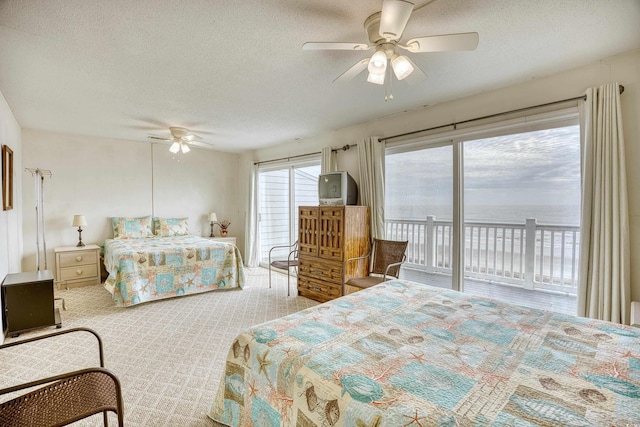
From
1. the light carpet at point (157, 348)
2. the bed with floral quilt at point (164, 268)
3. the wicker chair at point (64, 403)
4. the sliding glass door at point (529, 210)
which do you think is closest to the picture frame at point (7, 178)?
the bed with floral quilt at point (164, 268)

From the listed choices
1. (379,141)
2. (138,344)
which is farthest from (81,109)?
(379,141)

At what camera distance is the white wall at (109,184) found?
14.8 ft

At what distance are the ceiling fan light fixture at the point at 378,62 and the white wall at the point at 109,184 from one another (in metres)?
4.96

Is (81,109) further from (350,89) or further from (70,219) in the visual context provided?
(350,89)

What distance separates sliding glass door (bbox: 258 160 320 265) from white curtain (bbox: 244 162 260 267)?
0.27 ft

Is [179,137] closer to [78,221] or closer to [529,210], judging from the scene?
[78,221]

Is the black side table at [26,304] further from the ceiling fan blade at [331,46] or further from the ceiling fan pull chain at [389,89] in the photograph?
the ceiling fan pull chain at [389,89]

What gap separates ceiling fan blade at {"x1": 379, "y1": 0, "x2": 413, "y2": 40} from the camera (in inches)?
53.5

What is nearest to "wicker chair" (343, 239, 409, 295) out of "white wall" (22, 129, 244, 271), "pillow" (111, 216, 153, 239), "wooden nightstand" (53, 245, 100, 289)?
"pillow" (111, 216, 153, 239)

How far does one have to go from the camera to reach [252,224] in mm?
5961

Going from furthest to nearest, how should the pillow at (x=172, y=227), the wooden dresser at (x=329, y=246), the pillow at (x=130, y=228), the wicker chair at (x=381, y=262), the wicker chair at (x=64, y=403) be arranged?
the pillow at (x=172, y=227), the pillow at (x=130, y=228), the wooden dresser at (x=329, y=246), the wicker chair at (x=381, y=262), the wicker chair at (x=64, y=403)

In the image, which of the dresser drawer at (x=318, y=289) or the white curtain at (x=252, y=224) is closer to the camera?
the dresser drawer at (x=318, y=289)

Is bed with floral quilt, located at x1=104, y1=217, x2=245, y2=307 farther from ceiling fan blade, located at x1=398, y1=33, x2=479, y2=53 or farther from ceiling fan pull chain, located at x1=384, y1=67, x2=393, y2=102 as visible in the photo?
ceiling fan blade, located at x1=398, y1=33, x2=479, y2=53

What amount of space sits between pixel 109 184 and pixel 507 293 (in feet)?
20.4
